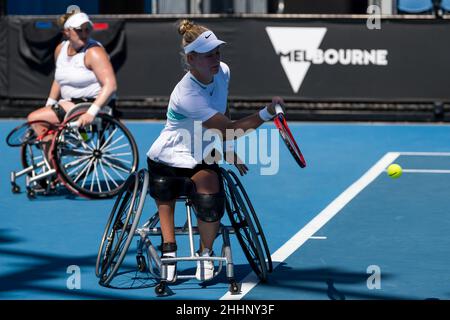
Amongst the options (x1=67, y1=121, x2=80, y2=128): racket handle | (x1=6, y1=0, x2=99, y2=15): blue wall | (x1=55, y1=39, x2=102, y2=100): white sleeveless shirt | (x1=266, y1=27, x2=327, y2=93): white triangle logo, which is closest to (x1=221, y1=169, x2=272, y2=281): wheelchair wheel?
(x1=67, y1=121, x2=80, y2=128): racket handle

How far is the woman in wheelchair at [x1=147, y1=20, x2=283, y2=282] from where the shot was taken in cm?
761

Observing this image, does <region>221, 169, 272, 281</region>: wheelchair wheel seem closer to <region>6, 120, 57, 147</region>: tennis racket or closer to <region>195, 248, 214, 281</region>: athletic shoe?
<region>195, 248, 214, 281</region>: athletic shoe

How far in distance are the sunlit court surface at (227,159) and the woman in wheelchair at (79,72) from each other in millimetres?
20

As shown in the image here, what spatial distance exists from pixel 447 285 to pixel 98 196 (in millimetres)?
4389

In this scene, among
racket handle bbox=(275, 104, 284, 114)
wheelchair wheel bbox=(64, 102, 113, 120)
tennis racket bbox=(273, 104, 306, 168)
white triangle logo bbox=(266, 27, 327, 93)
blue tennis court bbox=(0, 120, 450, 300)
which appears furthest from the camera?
white triangle logo bbox=(266, 27, 327, 93)

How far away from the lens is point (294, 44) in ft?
54.7

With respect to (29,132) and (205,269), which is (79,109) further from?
(205,269)

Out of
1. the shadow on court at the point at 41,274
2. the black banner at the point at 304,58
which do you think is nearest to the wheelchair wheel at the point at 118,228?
the shadow on court at the point at 41,274

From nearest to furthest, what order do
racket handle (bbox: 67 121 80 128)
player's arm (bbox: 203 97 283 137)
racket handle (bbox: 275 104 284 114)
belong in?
racket handle (bbox: 275 104 284 114), player's arm (bbox: 203 97 283 137), racket handle (bbox: 67 121 80 128)

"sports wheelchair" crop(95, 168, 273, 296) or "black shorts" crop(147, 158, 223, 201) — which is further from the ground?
"black shorts" crop(147, 158, 223, 201)

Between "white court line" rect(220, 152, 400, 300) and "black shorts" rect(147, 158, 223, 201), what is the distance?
0.75m

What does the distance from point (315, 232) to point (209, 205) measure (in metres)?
2.31

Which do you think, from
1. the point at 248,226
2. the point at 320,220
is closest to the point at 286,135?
the point at 248,226

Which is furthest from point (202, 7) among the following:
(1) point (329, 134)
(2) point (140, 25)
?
(1) point (329, 134)
